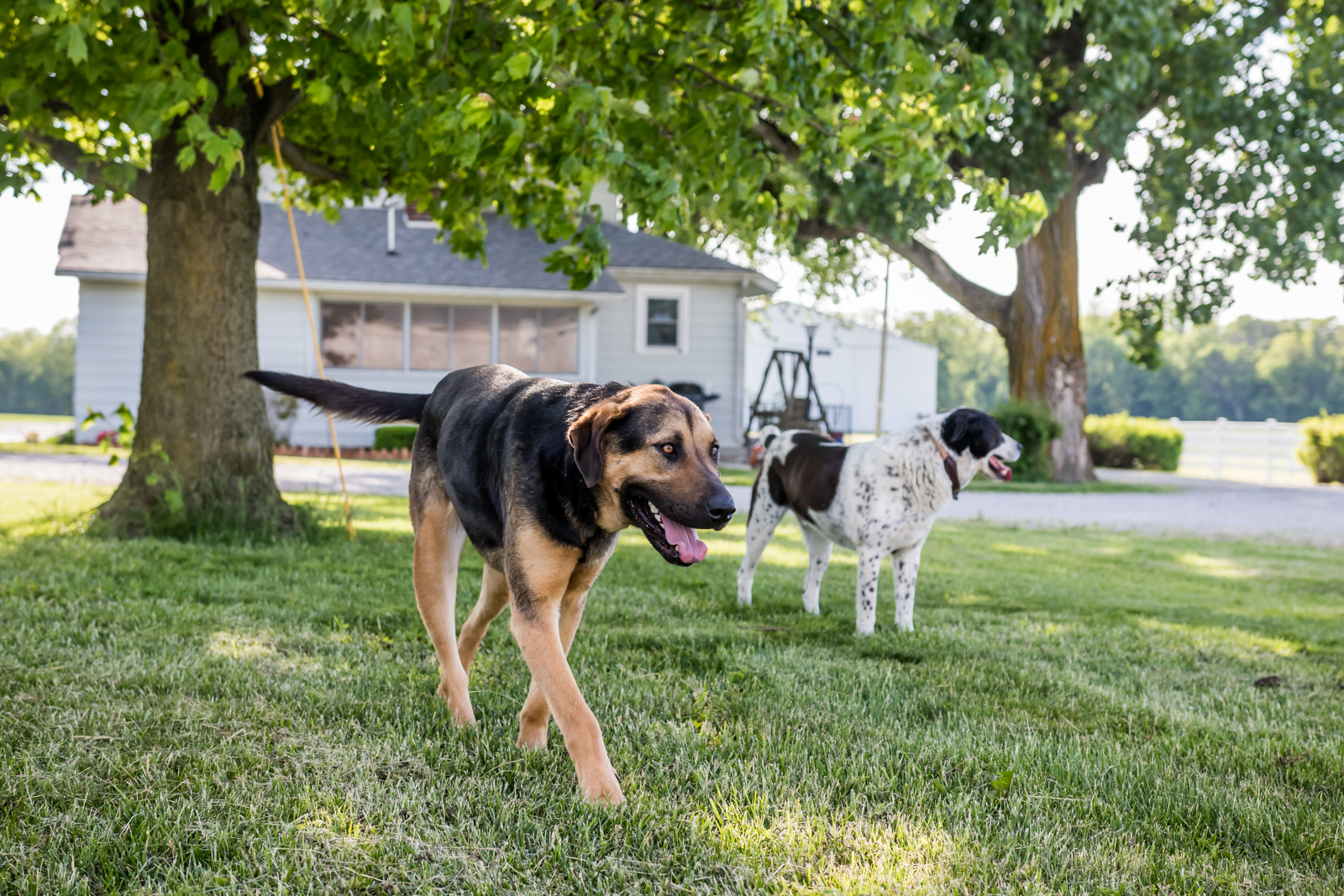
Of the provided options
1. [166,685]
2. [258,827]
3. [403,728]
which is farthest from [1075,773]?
[166,685]

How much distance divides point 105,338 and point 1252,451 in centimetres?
3229

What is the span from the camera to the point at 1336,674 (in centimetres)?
481

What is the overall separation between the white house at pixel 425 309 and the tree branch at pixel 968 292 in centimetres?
452

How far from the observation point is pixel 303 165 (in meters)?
8.92

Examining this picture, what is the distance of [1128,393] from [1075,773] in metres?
89.1

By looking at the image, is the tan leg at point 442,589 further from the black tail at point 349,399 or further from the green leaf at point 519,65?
the green leaf at point 519,65

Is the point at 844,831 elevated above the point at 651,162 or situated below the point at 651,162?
below

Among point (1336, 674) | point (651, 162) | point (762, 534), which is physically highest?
point (651, 162)

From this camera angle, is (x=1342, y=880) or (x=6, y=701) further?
(x=6, y=701)

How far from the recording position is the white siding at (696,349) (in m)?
23.1

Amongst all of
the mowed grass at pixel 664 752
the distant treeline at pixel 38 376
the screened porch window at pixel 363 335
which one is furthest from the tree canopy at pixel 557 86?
the distant treeline at pixel 38 376

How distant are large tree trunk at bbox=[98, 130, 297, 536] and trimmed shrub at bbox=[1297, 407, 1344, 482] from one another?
26.4m

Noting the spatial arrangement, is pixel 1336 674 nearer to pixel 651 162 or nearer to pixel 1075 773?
pixel 1075 773

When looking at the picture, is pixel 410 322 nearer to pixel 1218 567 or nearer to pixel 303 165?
pixel 303 165
